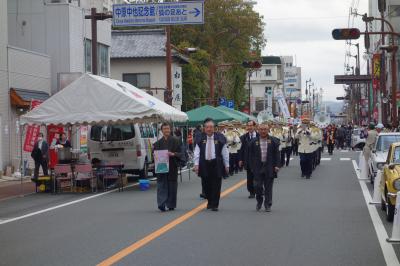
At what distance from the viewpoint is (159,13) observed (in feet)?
83.4

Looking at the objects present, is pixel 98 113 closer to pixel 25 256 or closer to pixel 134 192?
pixel 134 192

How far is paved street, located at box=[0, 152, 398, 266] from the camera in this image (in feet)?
31.1

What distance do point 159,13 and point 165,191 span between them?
38.6ft

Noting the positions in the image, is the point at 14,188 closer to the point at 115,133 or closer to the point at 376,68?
the point at 115,133

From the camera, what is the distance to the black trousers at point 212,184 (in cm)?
1487

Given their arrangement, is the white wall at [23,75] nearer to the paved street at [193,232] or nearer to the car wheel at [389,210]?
the paved street at [193,232]

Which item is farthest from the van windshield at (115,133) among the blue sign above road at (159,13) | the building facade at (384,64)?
the building facade at (384,64)

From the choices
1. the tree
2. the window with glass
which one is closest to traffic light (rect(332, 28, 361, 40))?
the window with glass

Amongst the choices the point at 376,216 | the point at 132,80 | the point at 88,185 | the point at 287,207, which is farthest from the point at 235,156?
the point at 132,80

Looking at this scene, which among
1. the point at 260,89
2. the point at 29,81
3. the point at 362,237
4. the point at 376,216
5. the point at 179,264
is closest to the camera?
the point at 179,264

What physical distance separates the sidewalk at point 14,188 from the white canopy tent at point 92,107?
215 cm

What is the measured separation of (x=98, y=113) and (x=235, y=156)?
8.64 m

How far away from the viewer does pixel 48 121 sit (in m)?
20.9

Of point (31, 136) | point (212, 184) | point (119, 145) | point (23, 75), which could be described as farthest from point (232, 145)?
point (212, 184)
